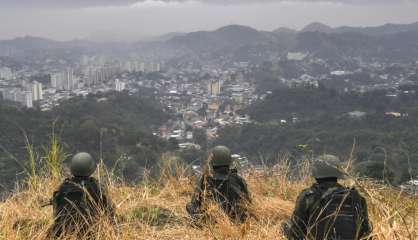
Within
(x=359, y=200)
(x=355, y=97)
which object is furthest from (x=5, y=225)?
(x=355, y=97)

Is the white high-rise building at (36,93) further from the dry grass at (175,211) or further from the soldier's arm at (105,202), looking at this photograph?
the soldier's arm at (105,202)

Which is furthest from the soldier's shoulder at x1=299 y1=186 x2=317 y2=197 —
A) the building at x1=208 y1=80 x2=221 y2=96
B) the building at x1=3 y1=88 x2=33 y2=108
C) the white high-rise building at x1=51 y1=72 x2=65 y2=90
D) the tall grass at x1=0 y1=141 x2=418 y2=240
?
the white high-rise building at x1=51 y1=72 x2=65 y2=90

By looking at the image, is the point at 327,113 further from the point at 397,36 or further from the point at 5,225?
the point at 397,36

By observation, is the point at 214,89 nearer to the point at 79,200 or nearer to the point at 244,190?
the point at 244,190

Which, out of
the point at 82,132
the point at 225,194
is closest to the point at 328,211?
the point at 225,194

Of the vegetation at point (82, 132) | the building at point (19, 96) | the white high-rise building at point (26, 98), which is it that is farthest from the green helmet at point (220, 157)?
the white high-rise building at point (26, 98)

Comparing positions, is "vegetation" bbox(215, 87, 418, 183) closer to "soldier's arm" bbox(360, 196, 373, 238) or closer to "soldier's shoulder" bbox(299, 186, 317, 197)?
"soldier's shoulder" bbox(299, 186, 317, 197)
